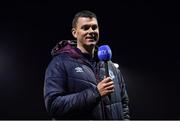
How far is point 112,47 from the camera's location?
3.62 m

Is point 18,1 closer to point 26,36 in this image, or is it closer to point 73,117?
point 26,36

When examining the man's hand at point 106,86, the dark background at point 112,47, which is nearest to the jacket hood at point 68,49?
the man's hand at point 106,86

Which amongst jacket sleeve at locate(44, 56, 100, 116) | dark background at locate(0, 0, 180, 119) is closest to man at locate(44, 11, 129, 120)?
jacket sleeve at locate(44, 56, 100, 116)

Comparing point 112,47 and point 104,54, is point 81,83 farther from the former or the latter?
point 112,47

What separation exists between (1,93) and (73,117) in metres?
2.24

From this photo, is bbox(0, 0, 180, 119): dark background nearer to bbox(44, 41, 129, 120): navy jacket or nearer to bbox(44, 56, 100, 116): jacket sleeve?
bbox(44, 41, 129, 120): navy jacket

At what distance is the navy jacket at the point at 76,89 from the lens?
48.2 inches

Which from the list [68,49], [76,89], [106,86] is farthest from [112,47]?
[106,86]

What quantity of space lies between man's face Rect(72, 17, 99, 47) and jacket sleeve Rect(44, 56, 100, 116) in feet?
0.49

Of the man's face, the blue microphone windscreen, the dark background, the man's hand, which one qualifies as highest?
the man's face

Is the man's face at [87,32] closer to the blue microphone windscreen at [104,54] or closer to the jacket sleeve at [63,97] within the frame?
the blue microphone windscreen at [104,54]

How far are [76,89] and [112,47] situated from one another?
236cm

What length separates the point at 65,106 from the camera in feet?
4.01

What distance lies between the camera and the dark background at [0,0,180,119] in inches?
132
